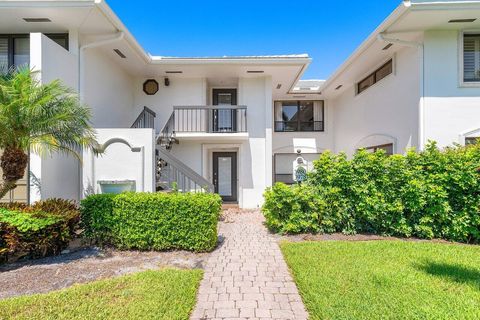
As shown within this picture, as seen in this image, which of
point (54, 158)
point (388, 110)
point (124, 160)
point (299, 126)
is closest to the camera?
point (54, 158)

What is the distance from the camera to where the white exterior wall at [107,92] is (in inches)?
326

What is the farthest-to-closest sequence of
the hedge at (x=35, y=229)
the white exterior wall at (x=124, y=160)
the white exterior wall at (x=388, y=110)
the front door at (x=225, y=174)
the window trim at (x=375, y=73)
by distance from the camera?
the front door at (x=225, y=174) < the window trim at (x=375, y=73) < the white exterior wall at (x=388, y=110) < the white exterior wall at (x=124, y=160) < the hedge at (x=35, y=229)

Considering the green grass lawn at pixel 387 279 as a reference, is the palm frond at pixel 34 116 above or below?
above

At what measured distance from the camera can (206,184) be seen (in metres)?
8.06

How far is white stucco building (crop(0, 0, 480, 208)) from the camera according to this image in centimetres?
730

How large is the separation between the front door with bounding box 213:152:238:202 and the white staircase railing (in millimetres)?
2999

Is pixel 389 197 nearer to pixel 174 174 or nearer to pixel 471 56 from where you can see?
pixel 471 56

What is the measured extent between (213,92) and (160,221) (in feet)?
27.2

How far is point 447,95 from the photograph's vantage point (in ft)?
27.6

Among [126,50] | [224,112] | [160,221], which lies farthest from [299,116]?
[160,221]

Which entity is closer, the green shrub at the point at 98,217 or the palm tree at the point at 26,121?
the palm tree at the point at 26,121

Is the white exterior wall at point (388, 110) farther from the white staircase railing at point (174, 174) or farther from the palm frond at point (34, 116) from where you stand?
the palm frond at point (34, 116)

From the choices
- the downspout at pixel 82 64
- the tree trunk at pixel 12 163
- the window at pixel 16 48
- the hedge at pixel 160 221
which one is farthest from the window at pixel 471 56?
the window at pixel 16 48

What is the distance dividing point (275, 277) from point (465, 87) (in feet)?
29.5
